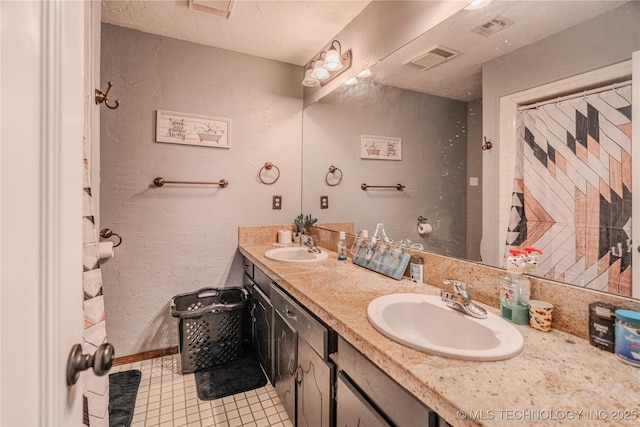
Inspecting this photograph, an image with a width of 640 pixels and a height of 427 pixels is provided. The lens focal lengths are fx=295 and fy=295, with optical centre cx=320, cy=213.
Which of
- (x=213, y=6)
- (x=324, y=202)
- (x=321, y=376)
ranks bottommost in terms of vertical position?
(x=321, y=376)

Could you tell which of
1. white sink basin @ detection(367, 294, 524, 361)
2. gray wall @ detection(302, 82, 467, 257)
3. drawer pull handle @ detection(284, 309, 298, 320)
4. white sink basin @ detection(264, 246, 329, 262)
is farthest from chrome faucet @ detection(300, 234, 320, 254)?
white sink basin @ detection(367, 294, 524, 361)

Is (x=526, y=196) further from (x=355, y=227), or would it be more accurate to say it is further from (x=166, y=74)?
(x=166, y=74)

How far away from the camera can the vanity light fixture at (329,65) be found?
76.7 inches

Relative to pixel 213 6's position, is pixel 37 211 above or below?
below

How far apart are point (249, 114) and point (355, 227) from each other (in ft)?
4.09

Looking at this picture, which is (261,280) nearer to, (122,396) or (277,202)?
(277,202)

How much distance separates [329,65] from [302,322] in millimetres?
1630

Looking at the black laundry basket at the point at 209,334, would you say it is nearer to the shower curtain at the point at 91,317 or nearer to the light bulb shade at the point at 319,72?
the shower curtain at the point at 91,317

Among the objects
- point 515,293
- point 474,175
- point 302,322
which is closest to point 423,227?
point 474,175

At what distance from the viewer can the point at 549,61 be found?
3.14 ft

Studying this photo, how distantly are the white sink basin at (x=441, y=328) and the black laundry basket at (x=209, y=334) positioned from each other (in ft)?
4.12

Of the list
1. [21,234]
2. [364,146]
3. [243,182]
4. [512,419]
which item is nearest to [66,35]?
[21,234]

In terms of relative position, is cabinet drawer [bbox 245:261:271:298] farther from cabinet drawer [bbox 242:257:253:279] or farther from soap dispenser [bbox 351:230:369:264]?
soap dispenser [bbox 351:230:369:264]

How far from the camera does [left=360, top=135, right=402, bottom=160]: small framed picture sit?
1754mm
